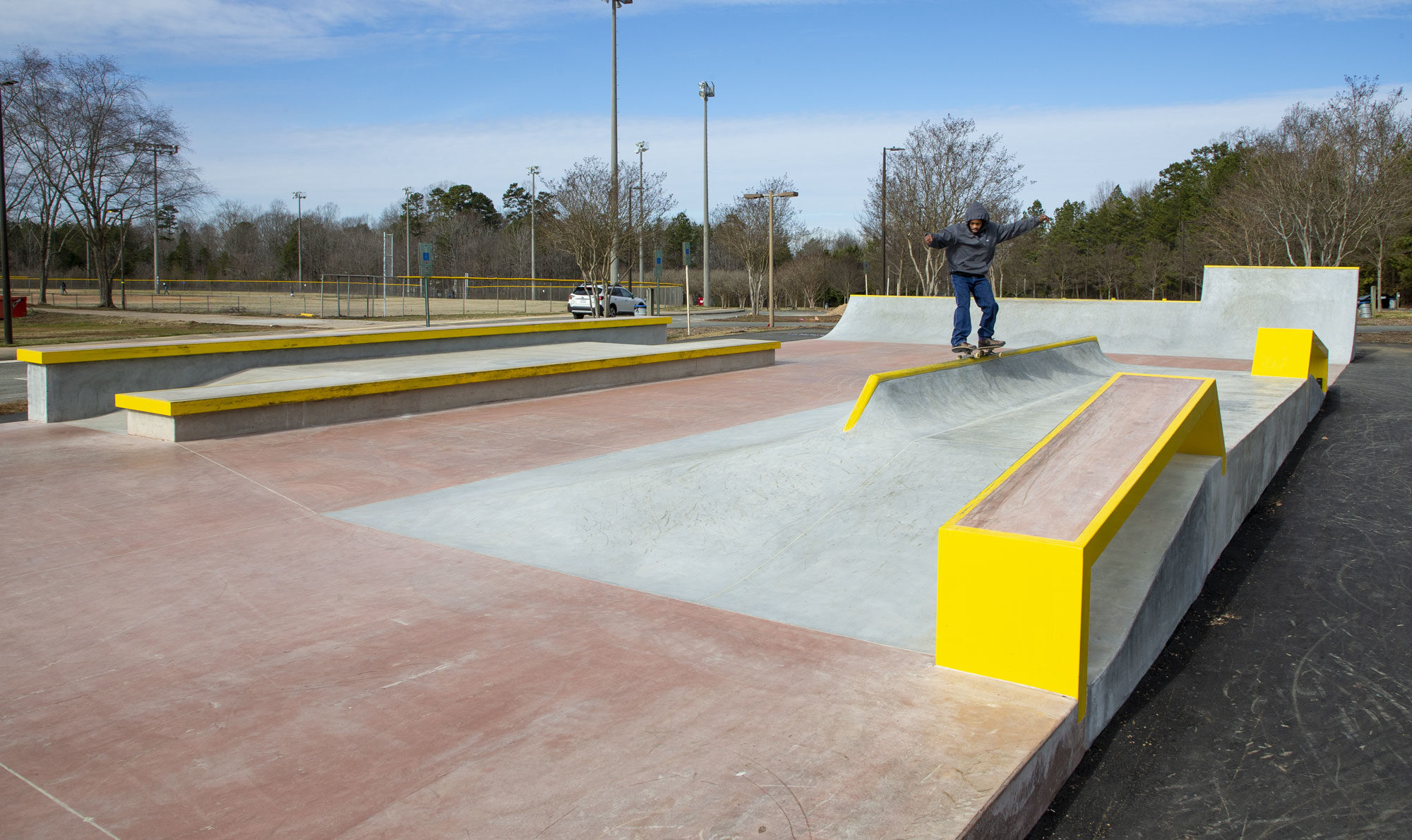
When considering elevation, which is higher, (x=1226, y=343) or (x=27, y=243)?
(x=27, y=243)

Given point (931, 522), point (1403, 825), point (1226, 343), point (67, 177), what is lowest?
point (1403, 825)

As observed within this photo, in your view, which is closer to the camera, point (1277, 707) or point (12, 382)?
point (1277, 707)

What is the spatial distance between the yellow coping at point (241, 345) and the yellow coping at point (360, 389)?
0.69 metres

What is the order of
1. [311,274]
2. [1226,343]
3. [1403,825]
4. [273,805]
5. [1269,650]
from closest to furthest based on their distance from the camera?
[273,805] < [1403,825] < [1269,650] < [1226,343] < [311,274]

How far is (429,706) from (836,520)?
280 centimetres

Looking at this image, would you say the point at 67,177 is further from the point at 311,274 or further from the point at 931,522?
the point at 311,274

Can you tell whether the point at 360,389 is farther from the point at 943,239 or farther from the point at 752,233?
the point at 752,233

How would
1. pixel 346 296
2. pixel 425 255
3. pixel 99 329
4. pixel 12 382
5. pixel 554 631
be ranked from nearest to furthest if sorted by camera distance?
pixel 554 631 < pixel 12 382 < pixel 425 255 < pixel 99 329 < pixel 346 296

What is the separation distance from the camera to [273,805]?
2574 millimetres

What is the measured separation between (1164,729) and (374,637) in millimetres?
3322

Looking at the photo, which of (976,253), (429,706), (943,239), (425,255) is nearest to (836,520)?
(429,706)

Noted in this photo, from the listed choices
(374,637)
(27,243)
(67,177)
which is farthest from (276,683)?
(27,243)

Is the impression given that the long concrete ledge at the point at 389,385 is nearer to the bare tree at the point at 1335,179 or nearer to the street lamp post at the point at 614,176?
the street lamp post at the point at 614,176

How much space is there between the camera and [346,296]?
52438 mm
